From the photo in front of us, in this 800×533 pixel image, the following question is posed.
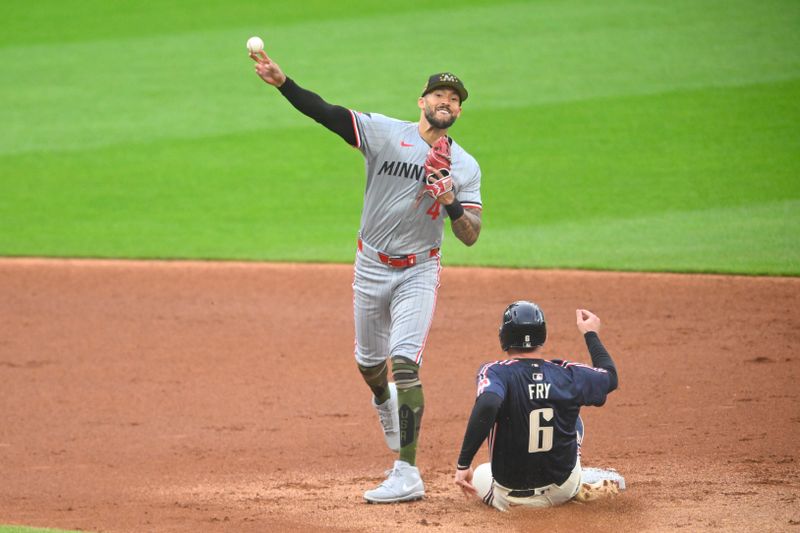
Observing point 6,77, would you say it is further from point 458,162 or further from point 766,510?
point 766,510

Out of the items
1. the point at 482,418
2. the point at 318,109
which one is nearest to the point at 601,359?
the point at 482,418

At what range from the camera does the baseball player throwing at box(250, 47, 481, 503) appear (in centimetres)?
574

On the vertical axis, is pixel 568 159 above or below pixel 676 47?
below

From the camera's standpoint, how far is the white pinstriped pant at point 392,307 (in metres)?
5.80

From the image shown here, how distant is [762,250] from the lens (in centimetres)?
1140

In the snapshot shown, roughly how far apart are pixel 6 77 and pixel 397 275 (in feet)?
47.5

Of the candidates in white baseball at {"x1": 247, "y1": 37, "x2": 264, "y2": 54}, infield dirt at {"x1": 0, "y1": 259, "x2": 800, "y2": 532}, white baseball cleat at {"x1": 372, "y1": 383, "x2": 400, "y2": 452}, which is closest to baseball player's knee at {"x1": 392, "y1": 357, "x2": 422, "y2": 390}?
infield dirt at {"x1": 0, "y1": 259, "x2": 800, "y2": 532}

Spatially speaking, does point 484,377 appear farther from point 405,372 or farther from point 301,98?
point 301,98

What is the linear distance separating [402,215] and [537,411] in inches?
55.5

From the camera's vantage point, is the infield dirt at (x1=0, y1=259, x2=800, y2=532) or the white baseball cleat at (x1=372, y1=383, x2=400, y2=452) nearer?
the infield dirt at (x1=0, y1=259, x2=800, y2=532)

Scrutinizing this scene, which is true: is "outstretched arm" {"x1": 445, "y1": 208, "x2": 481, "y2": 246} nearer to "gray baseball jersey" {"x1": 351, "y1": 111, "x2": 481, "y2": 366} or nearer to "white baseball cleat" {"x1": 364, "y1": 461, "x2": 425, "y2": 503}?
"gray baseball jersey" {"x1": 351, "y1": 111, "x2": 481, "y2": 366}

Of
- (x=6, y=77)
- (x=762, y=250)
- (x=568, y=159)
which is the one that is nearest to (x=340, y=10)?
(x=6, y=77)

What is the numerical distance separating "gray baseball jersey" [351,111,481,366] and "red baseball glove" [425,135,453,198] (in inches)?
9.6

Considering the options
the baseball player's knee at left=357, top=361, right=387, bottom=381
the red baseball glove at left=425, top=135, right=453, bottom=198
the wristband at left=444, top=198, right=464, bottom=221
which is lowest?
the baseball player's knee at left=357, top=361, right=387, bottom=381
